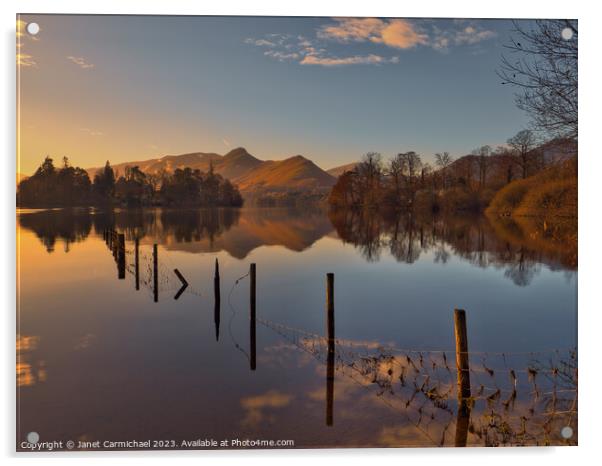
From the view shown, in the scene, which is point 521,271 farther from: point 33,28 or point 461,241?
point 33,28

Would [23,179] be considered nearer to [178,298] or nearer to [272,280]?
[178,298]

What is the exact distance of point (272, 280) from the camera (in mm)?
17156

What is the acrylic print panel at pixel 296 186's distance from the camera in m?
6.94

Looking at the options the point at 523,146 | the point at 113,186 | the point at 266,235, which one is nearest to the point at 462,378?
the point at 523,146

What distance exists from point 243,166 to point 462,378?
735cm

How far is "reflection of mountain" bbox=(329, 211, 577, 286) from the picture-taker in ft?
60.4

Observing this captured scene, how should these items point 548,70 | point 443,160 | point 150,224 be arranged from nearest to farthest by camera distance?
point 548,70
point 443,160
point 150,224

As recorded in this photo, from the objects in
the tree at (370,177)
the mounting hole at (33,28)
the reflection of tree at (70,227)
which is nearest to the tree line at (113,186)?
the reflection of tree at (70,227)

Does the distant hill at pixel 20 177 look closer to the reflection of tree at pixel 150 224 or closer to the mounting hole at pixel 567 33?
the mounting hole at pixel 567 33

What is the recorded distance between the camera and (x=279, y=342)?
33.7 feet

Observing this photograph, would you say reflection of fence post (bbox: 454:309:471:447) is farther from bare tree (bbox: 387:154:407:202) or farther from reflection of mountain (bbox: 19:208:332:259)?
reflection of mountain (bbox: 19:208:332:259)

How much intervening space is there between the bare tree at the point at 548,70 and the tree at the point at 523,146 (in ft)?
1.79
